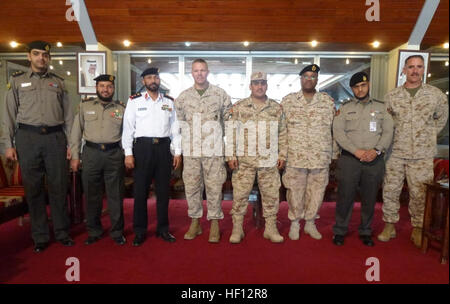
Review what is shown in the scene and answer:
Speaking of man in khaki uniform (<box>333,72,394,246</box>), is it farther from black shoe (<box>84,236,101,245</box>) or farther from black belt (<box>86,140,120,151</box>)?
black shoe (<box>84,236,101,245</box>)

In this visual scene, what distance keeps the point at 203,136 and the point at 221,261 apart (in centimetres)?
115

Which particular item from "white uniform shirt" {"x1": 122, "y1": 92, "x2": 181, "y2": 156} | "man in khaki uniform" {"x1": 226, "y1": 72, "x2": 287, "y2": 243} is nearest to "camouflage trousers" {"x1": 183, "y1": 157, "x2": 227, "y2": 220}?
"man in khaki uniform" {"x1": 226, "y1": 72, "x2": 287, "y2": 243}

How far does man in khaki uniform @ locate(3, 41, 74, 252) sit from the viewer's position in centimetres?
240

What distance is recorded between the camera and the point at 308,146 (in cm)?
265

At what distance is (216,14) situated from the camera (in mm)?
4508

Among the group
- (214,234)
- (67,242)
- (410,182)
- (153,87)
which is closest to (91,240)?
(67,242)

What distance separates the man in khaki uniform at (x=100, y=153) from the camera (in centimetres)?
253

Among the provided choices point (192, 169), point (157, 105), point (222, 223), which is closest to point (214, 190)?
point (192, 169)

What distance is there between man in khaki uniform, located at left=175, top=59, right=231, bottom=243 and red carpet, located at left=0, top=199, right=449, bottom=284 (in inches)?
13.8

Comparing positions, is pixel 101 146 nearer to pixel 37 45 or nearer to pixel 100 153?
pixel 100 153

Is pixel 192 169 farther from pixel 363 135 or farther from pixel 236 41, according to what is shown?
pixel 236 41

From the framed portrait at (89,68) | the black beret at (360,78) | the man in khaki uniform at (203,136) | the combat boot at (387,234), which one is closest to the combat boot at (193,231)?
the man in khaki uniform at (203,136)

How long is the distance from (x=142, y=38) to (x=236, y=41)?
1.77m

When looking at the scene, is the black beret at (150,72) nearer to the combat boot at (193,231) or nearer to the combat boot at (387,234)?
the combat boot at (193,231)
